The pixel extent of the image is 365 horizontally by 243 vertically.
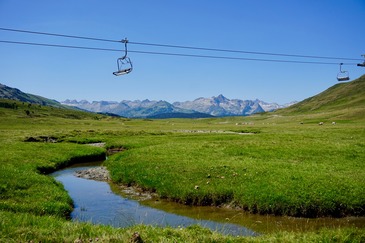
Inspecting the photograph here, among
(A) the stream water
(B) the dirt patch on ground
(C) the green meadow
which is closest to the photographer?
(C) the green meadow

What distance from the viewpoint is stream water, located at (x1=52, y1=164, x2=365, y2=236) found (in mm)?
18641

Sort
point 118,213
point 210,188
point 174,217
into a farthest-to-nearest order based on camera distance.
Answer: point 210,188, point 118,213, point 174,217

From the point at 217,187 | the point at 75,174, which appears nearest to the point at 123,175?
the point at 75,174

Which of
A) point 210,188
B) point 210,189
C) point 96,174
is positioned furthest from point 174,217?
point 96,174

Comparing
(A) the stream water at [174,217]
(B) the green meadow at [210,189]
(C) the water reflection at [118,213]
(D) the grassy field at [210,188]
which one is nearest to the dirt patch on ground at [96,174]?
(B) the green meadow at [210,189]

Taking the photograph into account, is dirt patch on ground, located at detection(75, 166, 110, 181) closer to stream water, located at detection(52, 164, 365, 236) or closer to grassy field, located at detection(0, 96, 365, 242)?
grassy field, located at detection(0, 96, 365, 242)

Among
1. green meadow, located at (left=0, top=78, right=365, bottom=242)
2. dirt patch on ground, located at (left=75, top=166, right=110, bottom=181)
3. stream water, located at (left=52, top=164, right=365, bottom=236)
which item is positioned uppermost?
green meadow, located at (left=0, top=78, right=365, bottom=242)

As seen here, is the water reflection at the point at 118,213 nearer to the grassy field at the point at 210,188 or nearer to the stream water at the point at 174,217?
the stream water at the point at 174,217

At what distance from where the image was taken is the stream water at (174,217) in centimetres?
1864

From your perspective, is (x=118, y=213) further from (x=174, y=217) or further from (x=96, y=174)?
(x=96, y=174)

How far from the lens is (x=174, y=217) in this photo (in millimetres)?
20766

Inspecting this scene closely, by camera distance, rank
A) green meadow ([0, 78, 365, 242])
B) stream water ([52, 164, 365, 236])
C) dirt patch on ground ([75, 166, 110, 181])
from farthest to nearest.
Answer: dirt patch on ground ([75, 166, 110, 181]) → stream water ([52, 164, 365, 236]) → green meadow ([0, 78, 365, 242])

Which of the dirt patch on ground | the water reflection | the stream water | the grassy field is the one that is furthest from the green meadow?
the water reflection

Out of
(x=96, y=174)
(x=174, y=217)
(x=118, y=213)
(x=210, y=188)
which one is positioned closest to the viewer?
(x=174, y=217)
